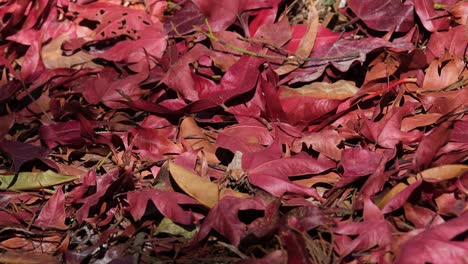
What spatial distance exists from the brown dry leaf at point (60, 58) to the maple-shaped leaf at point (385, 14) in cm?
71

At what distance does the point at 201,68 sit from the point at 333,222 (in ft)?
1.95

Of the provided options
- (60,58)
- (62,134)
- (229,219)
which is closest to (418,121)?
(229,219)

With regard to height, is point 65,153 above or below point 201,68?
below

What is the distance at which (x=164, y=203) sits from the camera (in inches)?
47.4

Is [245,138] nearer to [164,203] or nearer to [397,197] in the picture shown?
[164,203]

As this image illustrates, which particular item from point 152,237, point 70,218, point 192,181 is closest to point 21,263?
point 70,218

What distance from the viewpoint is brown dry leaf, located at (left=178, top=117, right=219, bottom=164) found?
1368 mm

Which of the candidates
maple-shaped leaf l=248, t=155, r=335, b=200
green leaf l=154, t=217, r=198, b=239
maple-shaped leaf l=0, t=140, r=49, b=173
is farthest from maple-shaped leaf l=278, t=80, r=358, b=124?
maple-shaped leaf l=0, t=140, r=49, b=173

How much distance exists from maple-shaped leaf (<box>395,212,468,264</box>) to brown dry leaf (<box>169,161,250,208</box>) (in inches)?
13.5

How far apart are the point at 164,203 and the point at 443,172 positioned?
528 mm

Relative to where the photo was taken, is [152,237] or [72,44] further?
[72,44]

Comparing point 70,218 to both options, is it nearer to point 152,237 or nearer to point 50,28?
point 152,237

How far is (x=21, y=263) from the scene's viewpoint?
47.3 inches

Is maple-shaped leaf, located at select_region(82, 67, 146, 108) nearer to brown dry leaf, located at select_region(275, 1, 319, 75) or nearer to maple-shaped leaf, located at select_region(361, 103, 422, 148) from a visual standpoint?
brown dry leaf, located at select_region(275, 1, 319, 75)
